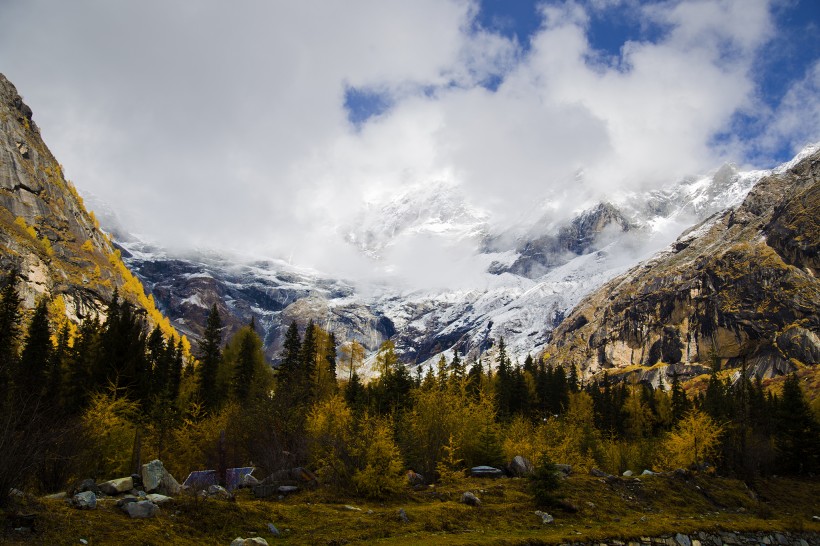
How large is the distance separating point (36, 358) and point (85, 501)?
1884 inches

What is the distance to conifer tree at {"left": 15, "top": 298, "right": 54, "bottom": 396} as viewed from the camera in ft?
167

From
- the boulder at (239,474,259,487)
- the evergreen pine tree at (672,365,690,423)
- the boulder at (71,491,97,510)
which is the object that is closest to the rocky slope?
the boulder at (239,474,259,487)

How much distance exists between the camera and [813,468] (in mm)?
58125

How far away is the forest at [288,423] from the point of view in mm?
27250

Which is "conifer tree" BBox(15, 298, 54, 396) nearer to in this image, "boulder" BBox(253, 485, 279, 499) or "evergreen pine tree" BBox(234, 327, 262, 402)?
"evergreen pine tree" BBox(234, 327, 262, 402)

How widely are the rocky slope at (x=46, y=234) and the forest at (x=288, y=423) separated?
225 feet

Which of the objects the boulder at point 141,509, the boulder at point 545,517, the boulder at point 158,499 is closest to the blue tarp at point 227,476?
the boulder at point 158,499

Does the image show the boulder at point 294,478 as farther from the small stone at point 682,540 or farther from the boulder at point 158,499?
the small stone at point 682,540

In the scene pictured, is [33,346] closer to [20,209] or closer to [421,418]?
[421,418]

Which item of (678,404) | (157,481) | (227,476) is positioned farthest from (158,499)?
(678,404)

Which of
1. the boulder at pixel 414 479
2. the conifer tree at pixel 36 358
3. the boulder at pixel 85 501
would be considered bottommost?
the boulder at pixel 414 479

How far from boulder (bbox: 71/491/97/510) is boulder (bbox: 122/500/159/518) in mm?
881

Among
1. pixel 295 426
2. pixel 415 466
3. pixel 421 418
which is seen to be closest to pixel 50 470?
pixel 295 426

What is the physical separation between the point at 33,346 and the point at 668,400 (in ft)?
363
